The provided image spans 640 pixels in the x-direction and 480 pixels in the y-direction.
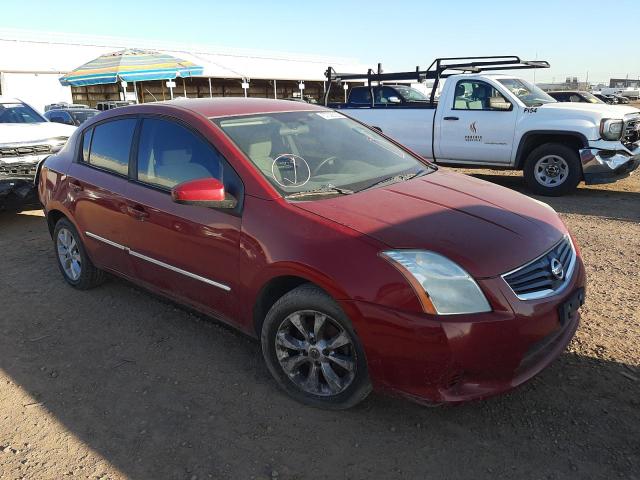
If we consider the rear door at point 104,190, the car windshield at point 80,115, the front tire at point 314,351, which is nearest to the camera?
the front tire at point 314,351

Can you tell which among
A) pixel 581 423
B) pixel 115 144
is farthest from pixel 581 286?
pixel 115 144

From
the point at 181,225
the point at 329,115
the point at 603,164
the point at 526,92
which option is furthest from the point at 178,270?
the point at 526,92

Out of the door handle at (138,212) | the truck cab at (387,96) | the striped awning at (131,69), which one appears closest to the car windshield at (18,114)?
the striped awning at (131,69)

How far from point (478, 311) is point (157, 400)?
6.17 ft

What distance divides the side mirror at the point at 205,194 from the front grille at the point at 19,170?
16.9 feet

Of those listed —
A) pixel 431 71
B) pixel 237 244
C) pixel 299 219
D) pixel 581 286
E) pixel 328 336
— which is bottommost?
pixel 328 336

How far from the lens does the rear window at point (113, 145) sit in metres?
3.90

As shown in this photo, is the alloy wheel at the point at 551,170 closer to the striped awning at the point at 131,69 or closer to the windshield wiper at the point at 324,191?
the windshield wiper at the point at 324,191

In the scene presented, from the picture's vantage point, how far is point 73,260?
468 centimetres

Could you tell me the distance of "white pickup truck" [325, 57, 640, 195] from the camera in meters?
7.65

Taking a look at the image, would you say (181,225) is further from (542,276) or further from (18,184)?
(18,184)

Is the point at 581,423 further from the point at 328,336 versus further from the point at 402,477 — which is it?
the point at 328,336

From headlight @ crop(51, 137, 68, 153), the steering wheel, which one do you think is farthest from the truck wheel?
headlight @ crop(51, 137, 68, 153)

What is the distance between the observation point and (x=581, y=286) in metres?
2.89
